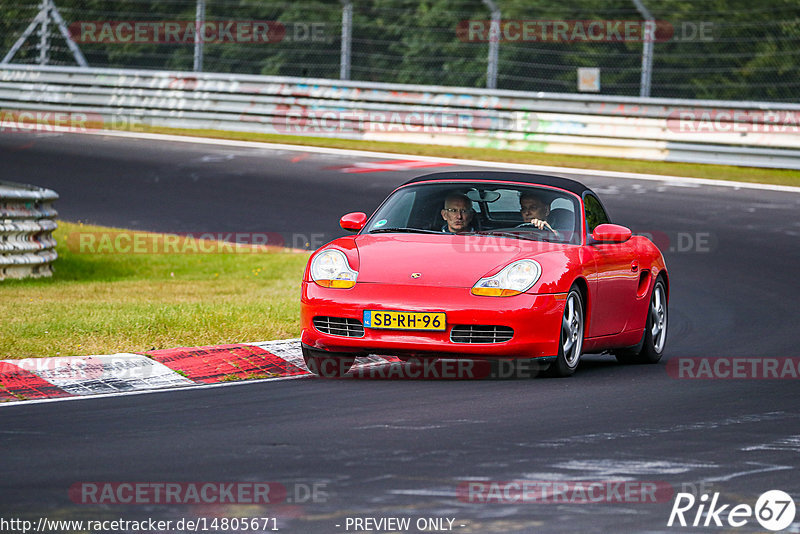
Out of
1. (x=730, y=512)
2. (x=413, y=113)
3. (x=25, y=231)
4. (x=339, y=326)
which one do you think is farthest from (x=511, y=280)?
(x=413, y=113)

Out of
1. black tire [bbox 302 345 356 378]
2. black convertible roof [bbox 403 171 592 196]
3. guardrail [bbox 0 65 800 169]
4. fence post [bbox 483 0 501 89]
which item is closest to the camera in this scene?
black tire [bbox 302 345 356 378]

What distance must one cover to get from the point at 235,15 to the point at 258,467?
20.7 m

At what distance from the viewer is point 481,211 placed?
9.10m

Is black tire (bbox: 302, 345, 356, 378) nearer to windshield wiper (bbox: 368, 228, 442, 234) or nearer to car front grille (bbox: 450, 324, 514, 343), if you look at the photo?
car front grille (bbox: 450, 324, 514, 343)

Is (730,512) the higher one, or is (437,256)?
(437,256)

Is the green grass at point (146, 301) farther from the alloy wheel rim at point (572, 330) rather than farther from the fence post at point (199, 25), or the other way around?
the fence post at point (199, 25)

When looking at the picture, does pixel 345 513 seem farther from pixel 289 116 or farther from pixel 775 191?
pixel 289 116

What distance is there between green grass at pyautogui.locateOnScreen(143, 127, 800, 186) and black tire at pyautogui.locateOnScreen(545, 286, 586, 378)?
41.4ft

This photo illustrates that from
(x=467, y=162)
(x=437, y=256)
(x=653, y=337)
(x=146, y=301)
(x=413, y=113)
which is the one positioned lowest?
(x=146, y=301)

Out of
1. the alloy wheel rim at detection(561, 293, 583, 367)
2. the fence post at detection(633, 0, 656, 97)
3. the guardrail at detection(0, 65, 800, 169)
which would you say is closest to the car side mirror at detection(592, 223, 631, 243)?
the alloy wheel rim at detection(561, 293, 583, 367)

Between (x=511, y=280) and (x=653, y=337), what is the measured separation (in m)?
2.26

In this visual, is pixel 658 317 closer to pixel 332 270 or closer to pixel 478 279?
pixel 478 279

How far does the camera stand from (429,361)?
369 inches

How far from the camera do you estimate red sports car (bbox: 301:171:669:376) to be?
26.2 ft
